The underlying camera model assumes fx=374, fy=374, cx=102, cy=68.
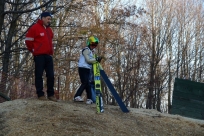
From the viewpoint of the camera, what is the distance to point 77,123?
569cm

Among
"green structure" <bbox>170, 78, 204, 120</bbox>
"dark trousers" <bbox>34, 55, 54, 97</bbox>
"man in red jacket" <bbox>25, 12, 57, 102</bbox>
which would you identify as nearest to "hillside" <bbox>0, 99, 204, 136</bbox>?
"dark trousers" <bbox>34, 55, 54, 97</bbox>

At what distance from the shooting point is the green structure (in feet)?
33.8

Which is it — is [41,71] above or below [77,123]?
above

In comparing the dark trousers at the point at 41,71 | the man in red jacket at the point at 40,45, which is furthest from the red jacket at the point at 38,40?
the dark trousers at the point at 41,71

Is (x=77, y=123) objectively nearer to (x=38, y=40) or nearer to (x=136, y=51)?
(x=38, y=40)

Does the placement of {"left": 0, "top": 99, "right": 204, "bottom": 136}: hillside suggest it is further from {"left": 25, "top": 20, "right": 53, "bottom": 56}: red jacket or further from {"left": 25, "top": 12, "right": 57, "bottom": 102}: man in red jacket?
{"left": 25, "top": 20, "right": 53, "bottom": 56}: red jacket

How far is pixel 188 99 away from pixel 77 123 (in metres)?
5.52

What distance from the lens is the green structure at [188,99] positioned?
406 inches

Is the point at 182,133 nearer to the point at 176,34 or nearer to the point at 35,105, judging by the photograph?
the point at 35,105

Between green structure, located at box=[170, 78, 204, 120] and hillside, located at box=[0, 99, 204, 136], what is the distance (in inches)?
115

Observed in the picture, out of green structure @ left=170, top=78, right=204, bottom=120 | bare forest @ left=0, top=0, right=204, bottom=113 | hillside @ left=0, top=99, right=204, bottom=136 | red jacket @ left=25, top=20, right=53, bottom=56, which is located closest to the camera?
hillside @ left=0, top=99, right=204, bottom=136

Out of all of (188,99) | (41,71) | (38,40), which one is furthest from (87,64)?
(188,99)

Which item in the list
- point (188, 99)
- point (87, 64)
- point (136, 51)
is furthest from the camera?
point (136, 51)

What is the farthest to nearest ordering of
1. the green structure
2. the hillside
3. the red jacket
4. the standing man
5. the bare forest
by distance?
the bare forest
the green structure
the standing man
the red jacket
the hillside
